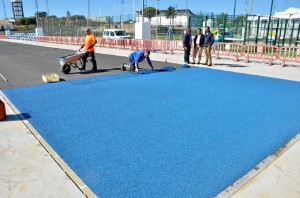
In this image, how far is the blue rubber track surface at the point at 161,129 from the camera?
11.5 feet

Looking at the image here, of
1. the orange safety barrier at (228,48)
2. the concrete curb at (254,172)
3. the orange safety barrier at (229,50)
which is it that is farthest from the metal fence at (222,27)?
the concrete curb at (254,172)

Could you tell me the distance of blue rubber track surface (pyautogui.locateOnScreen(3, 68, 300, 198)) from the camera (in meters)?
3.49

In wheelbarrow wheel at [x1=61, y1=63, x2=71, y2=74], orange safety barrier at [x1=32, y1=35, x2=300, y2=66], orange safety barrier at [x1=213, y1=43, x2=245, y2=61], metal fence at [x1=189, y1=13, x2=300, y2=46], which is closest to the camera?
wheelbarrow wheel at [x1=61, y1=63, x2=71, y2=74]

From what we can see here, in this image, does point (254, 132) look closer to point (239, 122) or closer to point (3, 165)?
point (239, 122)

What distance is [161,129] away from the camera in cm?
512

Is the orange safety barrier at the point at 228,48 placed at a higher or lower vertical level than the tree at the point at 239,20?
lower

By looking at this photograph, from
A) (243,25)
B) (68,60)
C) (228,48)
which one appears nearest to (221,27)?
(243,25)

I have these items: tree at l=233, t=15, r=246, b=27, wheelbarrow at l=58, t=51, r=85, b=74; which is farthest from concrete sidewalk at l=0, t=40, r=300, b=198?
tree at l=233, t=15, r=246, b=27

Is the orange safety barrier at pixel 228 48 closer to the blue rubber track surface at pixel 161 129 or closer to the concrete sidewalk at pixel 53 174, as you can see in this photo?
the blue rubber track surface at pixel 161 129

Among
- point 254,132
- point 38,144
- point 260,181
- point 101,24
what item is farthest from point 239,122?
point 101,24

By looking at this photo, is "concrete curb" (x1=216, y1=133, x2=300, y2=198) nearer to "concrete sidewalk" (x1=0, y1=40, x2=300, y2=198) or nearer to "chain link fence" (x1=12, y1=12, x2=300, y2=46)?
"concrete sidewalk" (x1=0, y1=40, x2=300, y2=198)

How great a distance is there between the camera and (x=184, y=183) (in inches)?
132

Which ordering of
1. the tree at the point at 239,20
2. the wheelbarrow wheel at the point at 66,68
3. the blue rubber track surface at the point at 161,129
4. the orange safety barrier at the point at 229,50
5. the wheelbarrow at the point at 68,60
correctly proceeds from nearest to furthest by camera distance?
the blue rubber track surface at the point at 161,129 < the wheelbarrow at the point at 68,60 < the wheelbarrow wheel at the point at 66,68 < the orange safety barrier at the point at 229,50 < the tree at the point at 239,20

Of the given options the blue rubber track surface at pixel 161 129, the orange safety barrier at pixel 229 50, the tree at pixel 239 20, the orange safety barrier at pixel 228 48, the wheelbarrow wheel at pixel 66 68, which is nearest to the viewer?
the blue rubber track surface at pixel 161 129
